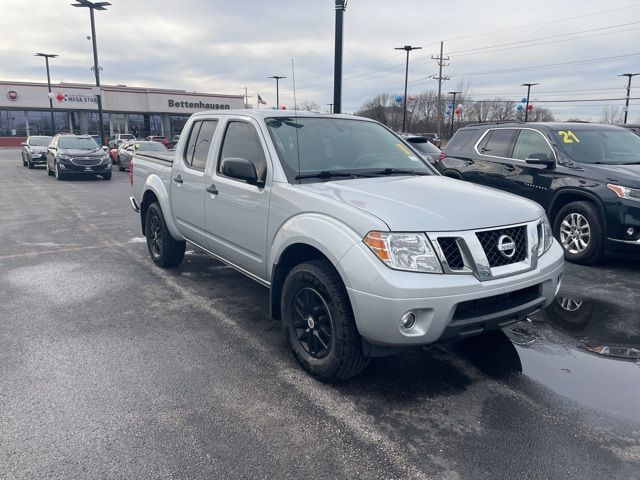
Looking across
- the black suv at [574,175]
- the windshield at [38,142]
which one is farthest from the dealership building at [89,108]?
the black suv at [574,175]

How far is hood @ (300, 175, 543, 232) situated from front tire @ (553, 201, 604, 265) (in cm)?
334

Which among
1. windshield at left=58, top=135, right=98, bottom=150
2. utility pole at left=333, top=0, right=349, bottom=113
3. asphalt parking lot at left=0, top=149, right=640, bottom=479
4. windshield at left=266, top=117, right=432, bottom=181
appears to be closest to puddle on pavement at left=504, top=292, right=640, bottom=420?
asphalt parking lot at left=0, top=149, right=640, bottom=479

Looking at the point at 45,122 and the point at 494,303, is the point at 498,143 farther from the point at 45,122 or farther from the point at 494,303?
the point at 45,122

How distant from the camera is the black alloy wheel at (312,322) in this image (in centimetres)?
351

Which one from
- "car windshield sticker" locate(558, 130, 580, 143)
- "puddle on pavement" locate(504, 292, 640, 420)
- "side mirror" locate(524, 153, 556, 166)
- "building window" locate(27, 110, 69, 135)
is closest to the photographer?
"puddle on pavement" locate(504, 292, 640, 420)

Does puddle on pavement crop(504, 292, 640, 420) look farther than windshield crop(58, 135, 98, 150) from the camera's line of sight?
No

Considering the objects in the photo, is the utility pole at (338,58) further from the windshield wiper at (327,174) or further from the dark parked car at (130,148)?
the dark parked car at (130,148)

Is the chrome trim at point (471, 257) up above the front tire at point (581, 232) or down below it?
above

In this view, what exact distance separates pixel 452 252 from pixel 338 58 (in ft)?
23.8

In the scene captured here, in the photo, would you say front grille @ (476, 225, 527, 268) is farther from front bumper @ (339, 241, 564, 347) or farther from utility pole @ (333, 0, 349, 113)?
utility pole @ (333, 0, 349, 113)

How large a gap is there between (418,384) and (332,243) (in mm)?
1213

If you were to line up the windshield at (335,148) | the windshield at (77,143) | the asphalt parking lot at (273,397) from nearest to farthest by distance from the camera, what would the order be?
the asphalt parking lot at (273,397), the windshield at (335,148), the windshield at (77,143)

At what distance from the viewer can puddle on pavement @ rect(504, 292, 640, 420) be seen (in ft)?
11.4

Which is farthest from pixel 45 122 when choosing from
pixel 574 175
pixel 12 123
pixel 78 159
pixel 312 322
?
pixel 312 322
